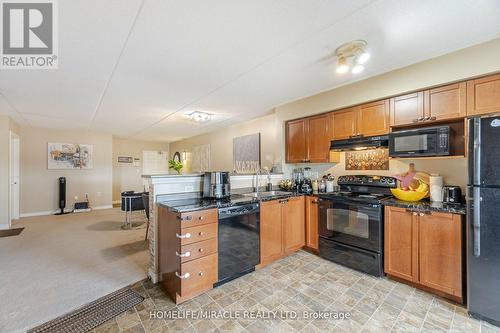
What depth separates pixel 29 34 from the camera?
1.81 m

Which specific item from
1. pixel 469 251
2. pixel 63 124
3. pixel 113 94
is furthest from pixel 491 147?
pixel 63 124

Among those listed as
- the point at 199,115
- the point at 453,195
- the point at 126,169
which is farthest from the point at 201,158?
the point at 453,195

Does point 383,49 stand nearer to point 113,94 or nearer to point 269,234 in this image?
point 269,234

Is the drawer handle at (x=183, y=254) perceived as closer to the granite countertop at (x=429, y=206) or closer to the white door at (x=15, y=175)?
the granite countertop at (x=429, y=206)

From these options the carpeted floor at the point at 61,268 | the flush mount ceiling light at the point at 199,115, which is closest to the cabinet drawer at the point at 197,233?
the carpeted floor at the point at 61,268

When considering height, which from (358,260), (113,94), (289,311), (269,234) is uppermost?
(113,94)

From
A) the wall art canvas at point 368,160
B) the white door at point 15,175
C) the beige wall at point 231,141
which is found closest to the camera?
the wall art canvas at point 368,160

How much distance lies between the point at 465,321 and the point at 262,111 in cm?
386

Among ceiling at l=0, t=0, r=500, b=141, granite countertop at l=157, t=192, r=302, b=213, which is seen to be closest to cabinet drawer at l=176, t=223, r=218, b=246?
granite countertop at l=157, t=192, r=302, b=213

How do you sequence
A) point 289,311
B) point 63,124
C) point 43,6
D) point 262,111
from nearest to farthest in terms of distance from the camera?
point 43,6
point 289,311
point 262,111
point 63,124

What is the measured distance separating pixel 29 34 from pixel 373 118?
3.77 m

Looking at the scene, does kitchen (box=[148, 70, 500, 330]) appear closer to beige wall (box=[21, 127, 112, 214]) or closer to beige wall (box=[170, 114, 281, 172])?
beige wall (box=[170, 114, 281, 172])

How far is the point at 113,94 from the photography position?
3150 mm

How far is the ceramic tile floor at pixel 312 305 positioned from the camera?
1738 mm
